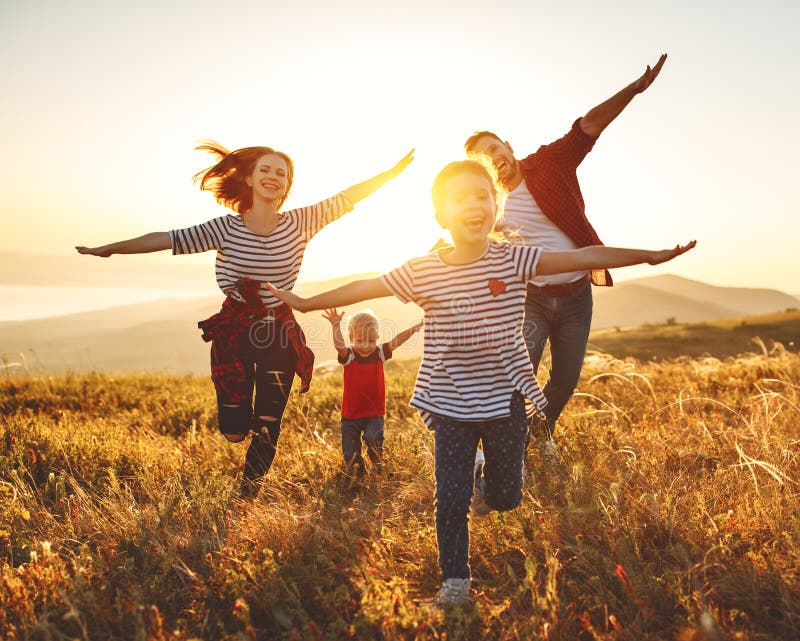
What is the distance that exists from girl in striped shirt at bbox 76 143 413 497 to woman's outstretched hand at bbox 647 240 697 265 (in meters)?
2.51

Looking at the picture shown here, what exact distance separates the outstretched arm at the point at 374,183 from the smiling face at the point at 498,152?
→ 614 mm

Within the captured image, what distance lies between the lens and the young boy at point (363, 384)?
5121mm

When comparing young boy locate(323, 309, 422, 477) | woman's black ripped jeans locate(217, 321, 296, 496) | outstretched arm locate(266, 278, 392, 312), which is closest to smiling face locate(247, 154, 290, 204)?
woman's black ripped jeans locate(217, 321, 296, 496)

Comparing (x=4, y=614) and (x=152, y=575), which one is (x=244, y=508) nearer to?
(x=152, y=575)

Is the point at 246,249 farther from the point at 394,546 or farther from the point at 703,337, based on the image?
the point at 703,337

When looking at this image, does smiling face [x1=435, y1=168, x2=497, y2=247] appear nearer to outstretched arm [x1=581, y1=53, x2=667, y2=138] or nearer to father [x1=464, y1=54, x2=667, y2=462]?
father [x1=464, y1=54, x2=667, y2=462]

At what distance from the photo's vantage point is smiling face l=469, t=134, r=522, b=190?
4508 mm

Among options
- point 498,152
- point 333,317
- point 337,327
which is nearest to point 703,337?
point 498,152

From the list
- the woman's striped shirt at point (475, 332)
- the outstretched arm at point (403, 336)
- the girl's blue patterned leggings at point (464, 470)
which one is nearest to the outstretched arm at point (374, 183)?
the outstretched arm at point (403, 336)

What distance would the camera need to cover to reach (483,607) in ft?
9.26

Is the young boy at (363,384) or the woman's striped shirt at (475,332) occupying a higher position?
the woman's striped shirt at (475,332)

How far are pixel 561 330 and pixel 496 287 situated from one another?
1.79 m

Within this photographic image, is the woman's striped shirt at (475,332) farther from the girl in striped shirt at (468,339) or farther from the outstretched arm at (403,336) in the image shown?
the outstretched arm at (403,336)

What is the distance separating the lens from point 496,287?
10.0 feet
